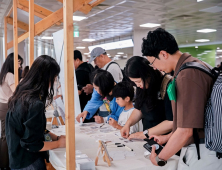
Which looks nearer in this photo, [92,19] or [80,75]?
[80,75]

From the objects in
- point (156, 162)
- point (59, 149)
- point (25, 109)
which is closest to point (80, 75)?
point (59, 149)

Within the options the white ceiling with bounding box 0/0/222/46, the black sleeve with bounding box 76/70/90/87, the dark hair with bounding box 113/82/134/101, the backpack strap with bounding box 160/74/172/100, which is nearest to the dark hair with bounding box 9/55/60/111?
Result: the backpack strap with bounding box 160/74/172/100

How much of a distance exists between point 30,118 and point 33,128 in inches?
2.7

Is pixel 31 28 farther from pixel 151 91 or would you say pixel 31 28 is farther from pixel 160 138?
pixel 160 138

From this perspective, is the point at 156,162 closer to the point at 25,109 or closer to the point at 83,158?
the point at 83,158

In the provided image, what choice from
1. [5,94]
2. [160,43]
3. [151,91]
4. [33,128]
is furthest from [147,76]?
[5,94]

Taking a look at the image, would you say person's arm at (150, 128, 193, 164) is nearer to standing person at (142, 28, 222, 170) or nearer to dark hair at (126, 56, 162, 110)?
standing person at (142, 28, 222, 170)

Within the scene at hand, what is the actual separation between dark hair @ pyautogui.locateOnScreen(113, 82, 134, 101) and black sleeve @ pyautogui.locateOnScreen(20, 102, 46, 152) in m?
1.04

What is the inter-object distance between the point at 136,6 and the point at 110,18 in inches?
51.3

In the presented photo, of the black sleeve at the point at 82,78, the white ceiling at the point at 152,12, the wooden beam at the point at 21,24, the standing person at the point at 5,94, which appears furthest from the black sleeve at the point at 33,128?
the wooden beam at the point at 21,24

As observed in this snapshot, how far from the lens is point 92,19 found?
607 cm

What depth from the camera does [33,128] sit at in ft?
4.97

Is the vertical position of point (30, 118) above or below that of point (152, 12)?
below

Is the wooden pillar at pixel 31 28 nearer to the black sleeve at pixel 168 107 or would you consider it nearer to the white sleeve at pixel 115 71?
the white sleeve at pixel 115 71
